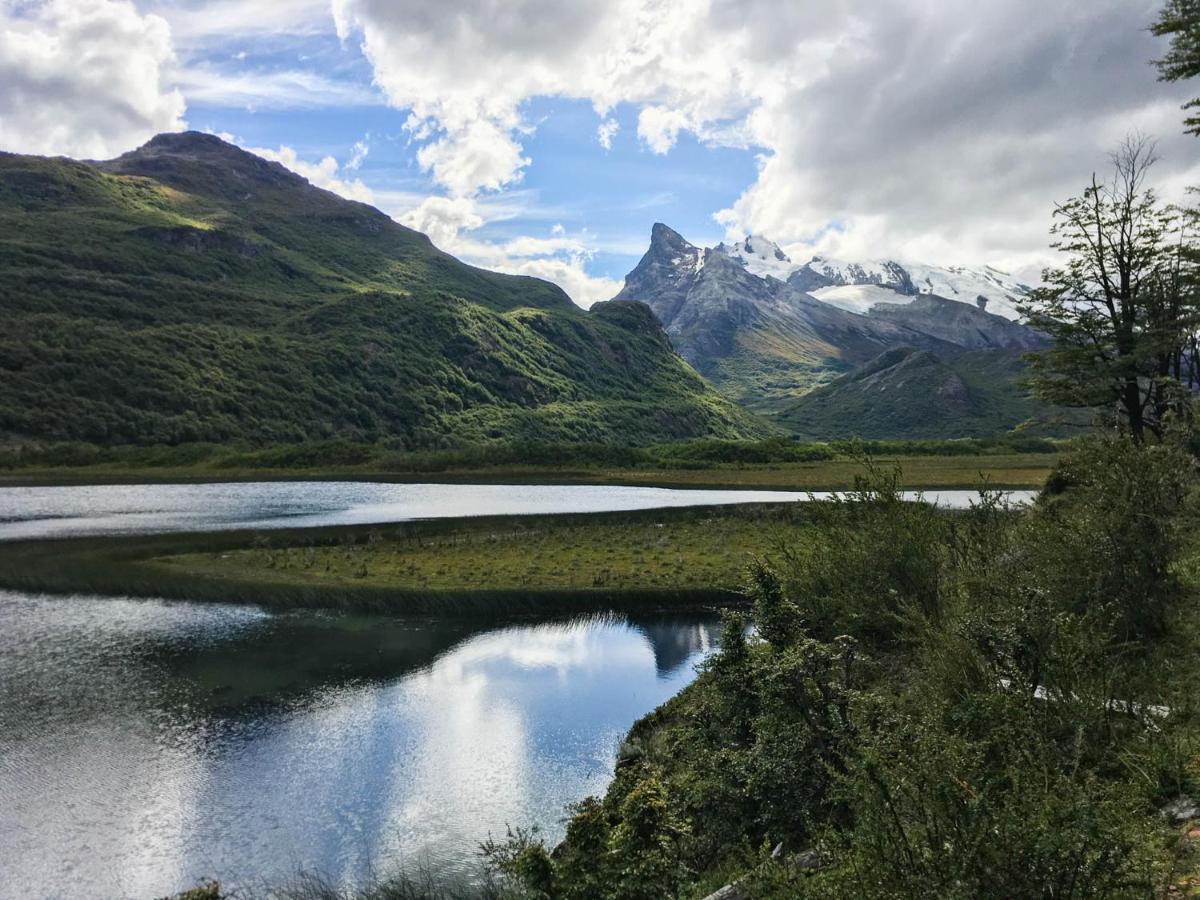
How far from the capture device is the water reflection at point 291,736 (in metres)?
14.9

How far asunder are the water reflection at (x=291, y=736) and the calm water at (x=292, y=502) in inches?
1385

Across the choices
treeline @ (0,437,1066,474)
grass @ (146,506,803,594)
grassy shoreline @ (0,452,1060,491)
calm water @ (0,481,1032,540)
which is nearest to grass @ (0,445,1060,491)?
grassy shoreline @ (0,452,1060,491)

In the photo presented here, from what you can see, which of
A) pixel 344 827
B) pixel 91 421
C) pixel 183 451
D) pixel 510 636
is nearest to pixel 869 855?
pixel 344 827

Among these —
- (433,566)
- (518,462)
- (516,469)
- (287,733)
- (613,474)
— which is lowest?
(287,733)

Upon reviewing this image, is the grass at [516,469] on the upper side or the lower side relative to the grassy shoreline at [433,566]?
upper

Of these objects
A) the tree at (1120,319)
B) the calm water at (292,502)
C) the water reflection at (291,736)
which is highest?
the tree at (1120,319)

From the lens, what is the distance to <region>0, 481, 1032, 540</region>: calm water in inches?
2628

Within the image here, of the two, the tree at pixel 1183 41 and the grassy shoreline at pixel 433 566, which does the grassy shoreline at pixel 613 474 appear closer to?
the grassy shoreline at pixel 433 566

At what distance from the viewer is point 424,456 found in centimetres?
15675

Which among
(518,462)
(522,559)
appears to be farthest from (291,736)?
(518,462)

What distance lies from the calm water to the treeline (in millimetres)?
37362

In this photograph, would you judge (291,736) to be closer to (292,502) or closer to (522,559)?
(522,559)

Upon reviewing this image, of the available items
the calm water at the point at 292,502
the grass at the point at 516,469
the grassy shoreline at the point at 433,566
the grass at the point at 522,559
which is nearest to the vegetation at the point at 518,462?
the grass at the point at 516,469

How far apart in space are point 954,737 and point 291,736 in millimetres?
18446
